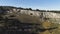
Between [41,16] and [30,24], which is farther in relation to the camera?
[41,16]

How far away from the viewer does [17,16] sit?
7.35m

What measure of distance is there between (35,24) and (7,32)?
1.35 m

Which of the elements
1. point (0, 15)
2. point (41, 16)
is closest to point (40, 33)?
point (41, 16)

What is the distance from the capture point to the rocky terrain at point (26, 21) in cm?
684

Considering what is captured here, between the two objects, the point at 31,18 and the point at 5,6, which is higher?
the point at 5,6

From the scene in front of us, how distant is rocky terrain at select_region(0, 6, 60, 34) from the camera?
6.84m

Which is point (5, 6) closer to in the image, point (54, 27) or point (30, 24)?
point (30, 24)

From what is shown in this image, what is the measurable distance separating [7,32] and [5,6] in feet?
5.26

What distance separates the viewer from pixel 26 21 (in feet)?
23.6

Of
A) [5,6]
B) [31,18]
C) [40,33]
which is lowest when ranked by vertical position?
[40,33]

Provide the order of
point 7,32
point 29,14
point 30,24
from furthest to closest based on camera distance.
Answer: point 29,14 → point 30,24 → point 7,32

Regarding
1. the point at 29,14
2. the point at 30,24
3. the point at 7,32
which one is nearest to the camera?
the point at 7,32

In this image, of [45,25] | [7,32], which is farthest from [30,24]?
[7,32]

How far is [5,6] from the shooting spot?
7.71 m
